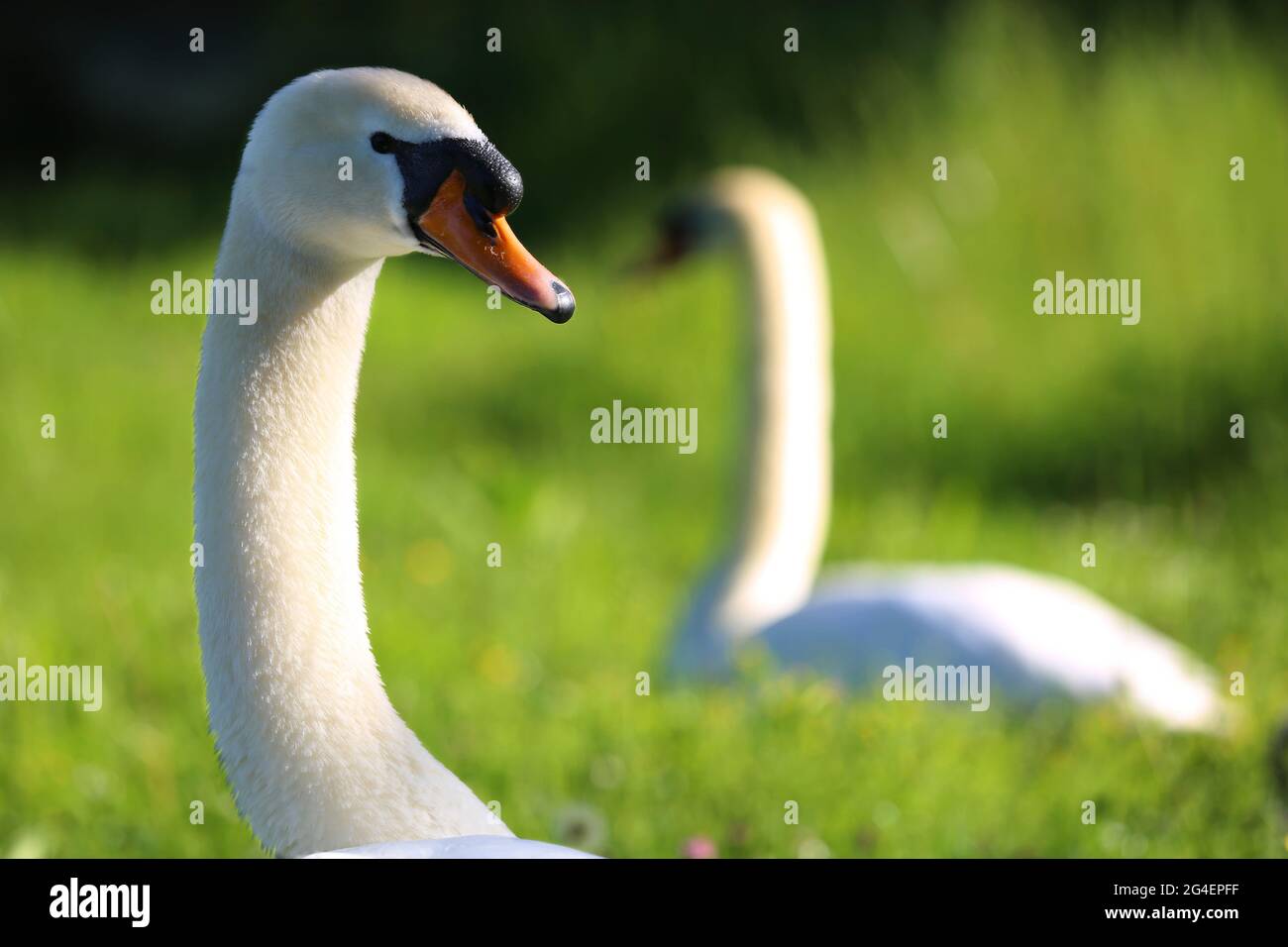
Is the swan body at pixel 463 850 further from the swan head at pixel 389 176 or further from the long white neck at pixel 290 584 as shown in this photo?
the swan head at pixel 389 176

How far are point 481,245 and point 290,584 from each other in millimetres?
475

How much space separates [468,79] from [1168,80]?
484cm

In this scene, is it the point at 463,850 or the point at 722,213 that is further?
the point at 722,213

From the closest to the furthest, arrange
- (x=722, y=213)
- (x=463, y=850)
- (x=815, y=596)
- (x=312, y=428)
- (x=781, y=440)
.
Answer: (x=463, y=850) < (x=312, y=428) < (x=815, y=596) < (x=781, y=440) < (x=722, y=213)

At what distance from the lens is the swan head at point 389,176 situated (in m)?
2.00

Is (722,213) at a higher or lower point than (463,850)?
higher

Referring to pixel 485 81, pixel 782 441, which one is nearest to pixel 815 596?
pixel 782 441

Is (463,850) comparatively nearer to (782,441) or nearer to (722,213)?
(782,441)

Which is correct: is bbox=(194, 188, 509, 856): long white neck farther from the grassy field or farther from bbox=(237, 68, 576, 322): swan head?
the grassy field

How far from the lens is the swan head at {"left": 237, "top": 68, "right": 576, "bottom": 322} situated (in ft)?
6.55

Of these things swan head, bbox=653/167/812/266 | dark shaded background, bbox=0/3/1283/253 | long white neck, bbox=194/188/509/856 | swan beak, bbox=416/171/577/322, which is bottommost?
long white neck, bbox=194/188/509/856

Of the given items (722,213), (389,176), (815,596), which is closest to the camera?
(389,176)

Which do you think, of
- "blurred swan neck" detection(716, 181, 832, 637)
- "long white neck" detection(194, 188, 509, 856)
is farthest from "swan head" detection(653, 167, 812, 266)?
"long white neck" detection(194, 188, 509, 856)

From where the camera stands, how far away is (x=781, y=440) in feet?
15.6
